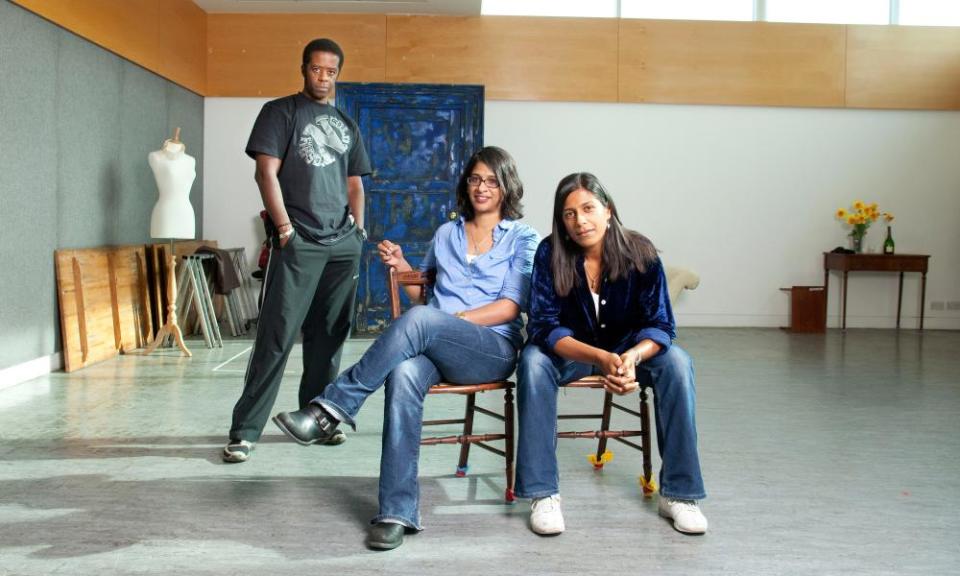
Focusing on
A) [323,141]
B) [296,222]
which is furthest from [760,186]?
[296,222]

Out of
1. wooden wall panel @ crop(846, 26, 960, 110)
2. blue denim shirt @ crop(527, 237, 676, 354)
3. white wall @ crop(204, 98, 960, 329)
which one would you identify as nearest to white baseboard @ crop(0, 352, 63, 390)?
blue denim shirt @ crop(527, 237, 676, 354)

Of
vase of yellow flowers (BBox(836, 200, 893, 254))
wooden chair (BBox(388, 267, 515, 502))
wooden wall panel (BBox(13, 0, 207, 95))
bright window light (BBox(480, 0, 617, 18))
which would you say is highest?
bright window light (BBox(480, 0, 617, 18))

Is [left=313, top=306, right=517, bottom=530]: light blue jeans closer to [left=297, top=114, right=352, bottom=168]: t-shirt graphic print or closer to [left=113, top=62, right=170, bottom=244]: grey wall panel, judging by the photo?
[left=297, top=114, right=352, bottom=168]: t-shirt graphic print

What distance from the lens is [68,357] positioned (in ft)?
18.6

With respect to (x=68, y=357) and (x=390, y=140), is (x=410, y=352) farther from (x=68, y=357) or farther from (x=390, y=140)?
(x=390, y=140)

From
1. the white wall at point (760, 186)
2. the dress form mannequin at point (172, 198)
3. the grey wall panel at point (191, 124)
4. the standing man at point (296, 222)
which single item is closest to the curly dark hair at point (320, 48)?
the standing man at point (296, 222)

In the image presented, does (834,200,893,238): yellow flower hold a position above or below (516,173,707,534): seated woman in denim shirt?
above

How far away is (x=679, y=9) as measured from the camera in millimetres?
9086

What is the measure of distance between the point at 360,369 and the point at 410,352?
153mm

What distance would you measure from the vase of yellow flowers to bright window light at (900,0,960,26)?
1.83 meters

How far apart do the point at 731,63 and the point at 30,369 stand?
6.59 metres

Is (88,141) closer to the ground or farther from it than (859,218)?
farther from it

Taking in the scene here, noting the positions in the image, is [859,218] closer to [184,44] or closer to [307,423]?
[184,44]

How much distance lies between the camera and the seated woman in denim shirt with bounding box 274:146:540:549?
2.67 metres
